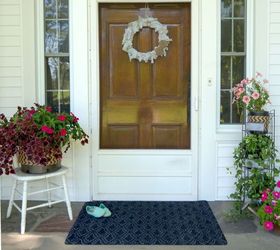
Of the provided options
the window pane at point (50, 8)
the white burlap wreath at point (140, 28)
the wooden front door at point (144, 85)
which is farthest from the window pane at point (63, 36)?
the white burlap wreath at point (140, 28)

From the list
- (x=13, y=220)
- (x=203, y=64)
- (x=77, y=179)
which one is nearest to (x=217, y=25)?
(x=203, y=64)

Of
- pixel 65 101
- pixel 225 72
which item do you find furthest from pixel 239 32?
pixel 65 101

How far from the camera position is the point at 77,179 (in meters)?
4.05

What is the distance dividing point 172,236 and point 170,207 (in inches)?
28.1

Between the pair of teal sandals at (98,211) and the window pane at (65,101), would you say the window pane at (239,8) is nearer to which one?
the window pane at (65,101)

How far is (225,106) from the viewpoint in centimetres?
405

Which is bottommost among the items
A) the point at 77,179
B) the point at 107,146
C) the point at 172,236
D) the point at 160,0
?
the point at 172,236

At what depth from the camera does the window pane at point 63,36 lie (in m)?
4.04

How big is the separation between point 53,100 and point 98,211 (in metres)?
1.21

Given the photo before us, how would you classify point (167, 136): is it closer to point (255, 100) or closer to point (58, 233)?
point (255, 100)

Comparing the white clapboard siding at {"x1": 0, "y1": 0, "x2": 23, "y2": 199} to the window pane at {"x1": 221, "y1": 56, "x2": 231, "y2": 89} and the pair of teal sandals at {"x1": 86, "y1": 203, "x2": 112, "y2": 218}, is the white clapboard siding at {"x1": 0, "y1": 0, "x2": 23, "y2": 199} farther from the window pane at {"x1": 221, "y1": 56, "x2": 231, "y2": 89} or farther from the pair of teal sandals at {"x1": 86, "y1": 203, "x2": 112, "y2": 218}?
the window pane at {"x1": 221, "y1": 56, "x2": 231, "y2": 89}

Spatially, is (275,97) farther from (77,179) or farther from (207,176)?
(77,179)

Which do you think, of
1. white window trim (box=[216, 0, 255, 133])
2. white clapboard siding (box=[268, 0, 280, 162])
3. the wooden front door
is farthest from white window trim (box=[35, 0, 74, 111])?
white clapboard siding (box=[268, 0, 280, 162])

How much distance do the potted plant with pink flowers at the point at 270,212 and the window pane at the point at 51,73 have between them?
7.30 feet
